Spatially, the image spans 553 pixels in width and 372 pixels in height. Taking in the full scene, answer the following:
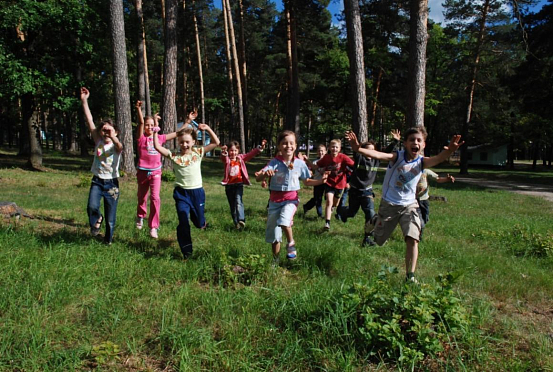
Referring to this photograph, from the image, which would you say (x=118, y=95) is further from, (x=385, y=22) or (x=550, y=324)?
(x=385, y=22)

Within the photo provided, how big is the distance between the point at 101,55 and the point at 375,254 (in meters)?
17.8

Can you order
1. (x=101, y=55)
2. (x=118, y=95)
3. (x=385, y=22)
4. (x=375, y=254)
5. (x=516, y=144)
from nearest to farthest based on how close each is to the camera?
(x=375, y=254)
(x=118, y=95)
(x=101, y=55)
(x=385, y=22)
(x=516, y=144)

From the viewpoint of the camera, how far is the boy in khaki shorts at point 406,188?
428 centimetres

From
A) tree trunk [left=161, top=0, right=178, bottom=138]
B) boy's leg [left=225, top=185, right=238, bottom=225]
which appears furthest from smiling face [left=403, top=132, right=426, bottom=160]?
tree trunk [left=161, top=0, right=178, bottom=138]

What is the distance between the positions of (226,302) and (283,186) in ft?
6.49

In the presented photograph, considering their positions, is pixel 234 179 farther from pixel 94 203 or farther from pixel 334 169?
pixel 94 203

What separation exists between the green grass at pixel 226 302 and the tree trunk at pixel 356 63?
6652 millimetres

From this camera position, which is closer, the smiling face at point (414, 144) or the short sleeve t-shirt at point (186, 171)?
the smiling face at point (414, 144)

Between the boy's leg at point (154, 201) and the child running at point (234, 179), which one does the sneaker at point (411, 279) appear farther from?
the boy's leg at point (154, 201)

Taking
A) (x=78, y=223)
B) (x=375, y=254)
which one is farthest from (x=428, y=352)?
(x=78, y=223)

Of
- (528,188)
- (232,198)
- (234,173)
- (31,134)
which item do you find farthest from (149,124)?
(528,188)

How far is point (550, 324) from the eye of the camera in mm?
3457

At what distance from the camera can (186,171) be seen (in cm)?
524

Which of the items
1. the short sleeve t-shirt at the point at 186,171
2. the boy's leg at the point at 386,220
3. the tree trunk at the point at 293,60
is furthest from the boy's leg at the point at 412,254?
the tree trunk at the point at 293,60
